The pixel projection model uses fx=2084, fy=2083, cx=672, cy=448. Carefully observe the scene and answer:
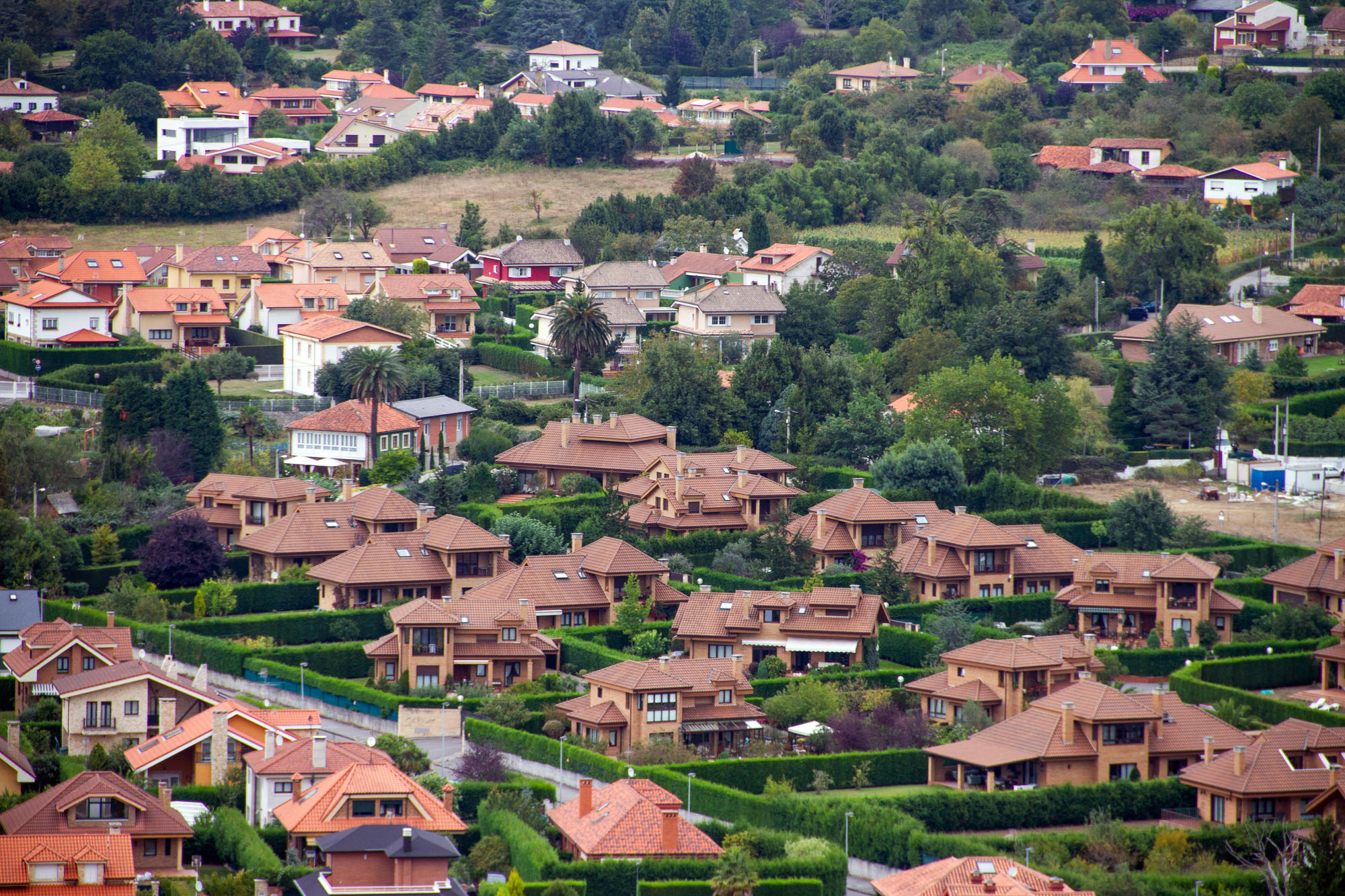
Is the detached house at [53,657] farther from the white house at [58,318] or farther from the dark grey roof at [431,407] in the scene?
the white house at [58,318]

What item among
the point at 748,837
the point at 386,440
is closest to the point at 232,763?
the point at 748,837

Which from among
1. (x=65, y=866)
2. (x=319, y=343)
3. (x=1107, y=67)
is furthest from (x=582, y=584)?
(x=1107, y=67)

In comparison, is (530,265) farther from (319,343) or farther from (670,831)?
(670,831)

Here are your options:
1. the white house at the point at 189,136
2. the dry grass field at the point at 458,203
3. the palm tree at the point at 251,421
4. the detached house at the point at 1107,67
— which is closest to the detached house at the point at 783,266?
the dry grass field at the point at 458,203

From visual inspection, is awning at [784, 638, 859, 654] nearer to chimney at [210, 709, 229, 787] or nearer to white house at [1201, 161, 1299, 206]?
chimney at [210, 709, 229, 787]

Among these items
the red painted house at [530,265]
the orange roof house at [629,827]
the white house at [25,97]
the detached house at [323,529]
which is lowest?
the orange roof house at [629,827]
